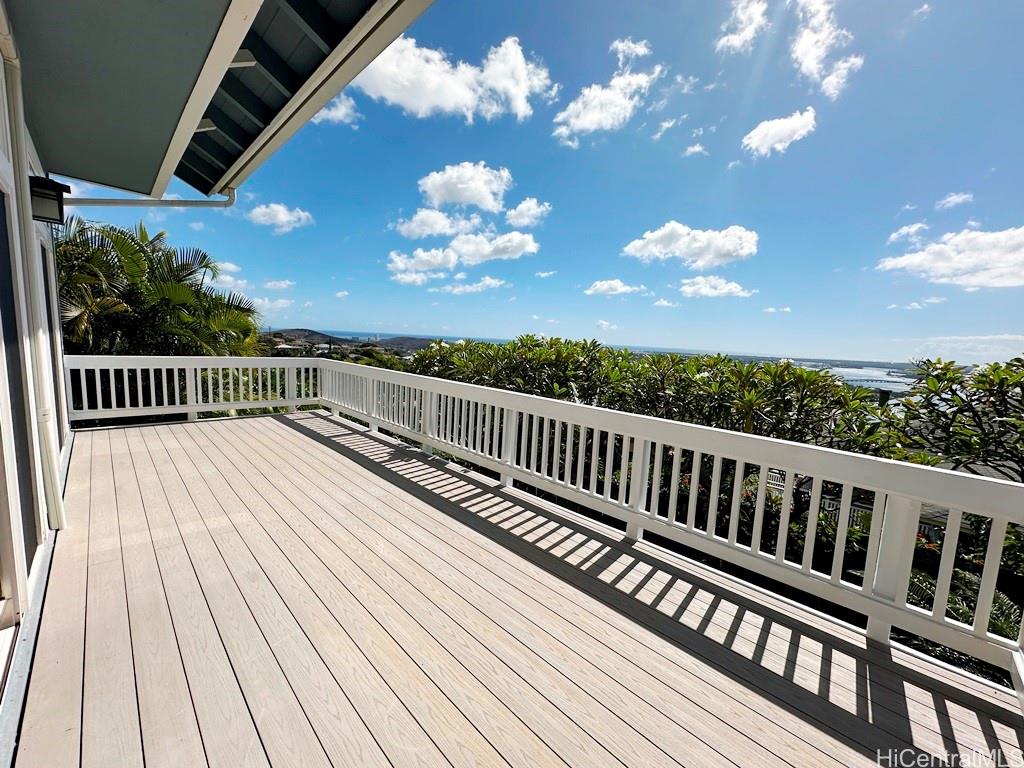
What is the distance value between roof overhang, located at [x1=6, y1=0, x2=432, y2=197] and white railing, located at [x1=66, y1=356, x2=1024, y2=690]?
2409 mm

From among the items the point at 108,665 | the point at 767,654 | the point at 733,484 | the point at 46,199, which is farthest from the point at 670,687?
the point at 46,199

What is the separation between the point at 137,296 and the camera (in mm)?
6281

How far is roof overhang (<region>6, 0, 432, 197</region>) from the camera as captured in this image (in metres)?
1.84

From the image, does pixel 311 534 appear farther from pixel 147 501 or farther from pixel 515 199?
pixel 515 199

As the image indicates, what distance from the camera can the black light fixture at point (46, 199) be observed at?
274 cm

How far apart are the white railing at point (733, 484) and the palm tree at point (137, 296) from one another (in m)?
0.80

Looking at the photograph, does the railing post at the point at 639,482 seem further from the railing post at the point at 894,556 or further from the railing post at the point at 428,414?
the railing post at the point at 428,414

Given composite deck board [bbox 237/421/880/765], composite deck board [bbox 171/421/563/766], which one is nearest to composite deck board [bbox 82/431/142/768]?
composite deck board [bbox 171/421/563/766]

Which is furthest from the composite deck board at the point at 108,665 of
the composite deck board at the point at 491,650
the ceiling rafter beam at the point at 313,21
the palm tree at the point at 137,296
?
the palm tree at the point at 137,296

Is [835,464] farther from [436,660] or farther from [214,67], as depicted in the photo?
[214,67]

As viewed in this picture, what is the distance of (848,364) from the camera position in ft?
12.5

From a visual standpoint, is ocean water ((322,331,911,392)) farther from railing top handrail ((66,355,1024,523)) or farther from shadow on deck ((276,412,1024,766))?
shadow on deck ((276,412,1024,766))

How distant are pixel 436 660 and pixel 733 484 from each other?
7.90 feet

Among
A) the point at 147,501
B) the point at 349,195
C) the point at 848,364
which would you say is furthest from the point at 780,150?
the point at 349,195
